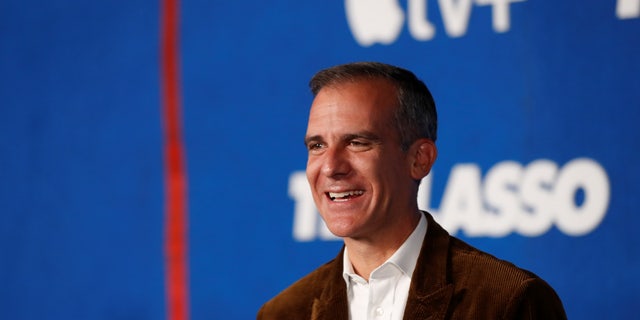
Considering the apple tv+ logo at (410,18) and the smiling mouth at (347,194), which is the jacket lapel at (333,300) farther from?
the apple tv+ logo at (410,18)

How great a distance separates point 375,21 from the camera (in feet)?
7.09

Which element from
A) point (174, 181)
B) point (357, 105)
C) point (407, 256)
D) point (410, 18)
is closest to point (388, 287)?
point (407, 256)

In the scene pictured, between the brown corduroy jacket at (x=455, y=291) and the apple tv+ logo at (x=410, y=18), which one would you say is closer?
the brown corduroy jacket at (x=455, y=291)

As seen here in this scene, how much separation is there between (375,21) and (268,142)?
14.5 inches

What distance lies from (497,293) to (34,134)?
1.62 metres

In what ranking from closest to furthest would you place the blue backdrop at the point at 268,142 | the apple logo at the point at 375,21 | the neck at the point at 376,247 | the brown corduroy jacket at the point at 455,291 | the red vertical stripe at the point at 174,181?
1. the brown corduroy jacket at the point at 455,291
2. the neck at the point at 376,247
3. the blue backdrop at the point at 268,142
4. the apple logo at the point at 375,21
5. the red vertical stripe at the point at 174,181

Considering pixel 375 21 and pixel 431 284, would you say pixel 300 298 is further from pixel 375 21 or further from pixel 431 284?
pixel 375 21

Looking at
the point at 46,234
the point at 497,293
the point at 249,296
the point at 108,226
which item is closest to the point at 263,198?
the point at 249,296

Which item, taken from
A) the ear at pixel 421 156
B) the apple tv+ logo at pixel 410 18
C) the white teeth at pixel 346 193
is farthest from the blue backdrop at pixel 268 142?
the white teeth at pixel 346 193

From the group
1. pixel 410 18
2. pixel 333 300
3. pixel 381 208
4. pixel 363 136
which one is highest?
pixel 410 18

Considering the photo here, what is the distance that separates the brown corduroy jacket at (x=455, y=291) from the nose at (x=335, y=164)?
0.15m

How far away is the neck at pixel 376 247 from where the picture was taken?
4.68 feet

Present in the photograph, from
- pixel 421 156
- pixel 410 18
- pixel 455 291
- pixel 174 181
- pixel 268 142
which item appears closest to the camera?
pixel 455 291

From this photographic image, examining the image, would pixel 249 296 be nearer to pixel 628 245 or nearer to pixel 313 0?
pixel 313 0
